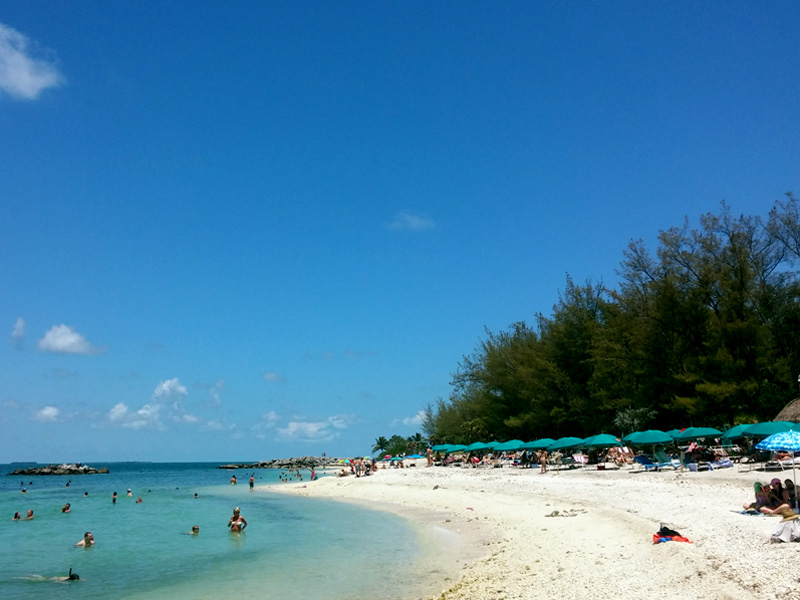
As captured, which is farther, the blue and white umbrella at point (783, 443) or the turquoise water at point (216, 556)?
the turquoise water at point (216, 556)

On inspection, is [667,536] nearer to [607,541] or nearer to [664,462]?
[607,541]

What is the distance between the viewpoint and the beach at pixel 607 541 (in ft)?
28.0

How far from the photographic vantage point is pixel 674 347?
37969mm

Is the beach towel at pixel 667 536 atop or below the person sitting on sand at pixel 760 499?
below

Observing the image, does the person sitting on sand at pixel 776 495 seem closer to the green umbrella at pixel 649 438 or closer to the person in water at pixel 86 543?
the green umbrella at pixel 649 438

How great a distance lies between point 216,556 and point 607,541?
11664 millimetres

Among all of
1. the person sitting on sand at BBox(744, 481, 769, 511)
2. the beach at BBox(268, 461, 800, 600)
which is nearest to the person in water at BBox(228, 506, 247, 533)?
the beach at BBox(268, 461, 800, 600)

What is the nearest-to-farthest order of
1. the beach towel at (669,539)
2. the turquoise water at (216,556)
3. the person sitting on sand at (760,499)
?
the beach towel at (669,539) → the person sitting on sand at (760,499) → the turquoise water at (216,556)

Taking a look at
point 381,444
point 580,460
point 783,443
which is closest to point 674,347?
point 580,460

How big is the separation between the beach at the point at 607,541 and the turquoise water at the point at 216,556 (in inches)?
57.9

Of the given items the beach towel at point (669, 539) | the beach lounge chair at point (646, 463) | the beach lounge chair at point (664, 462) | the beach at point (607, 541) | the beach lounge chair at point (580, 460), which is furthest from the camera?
the beach lounge chair at point (580, 460)

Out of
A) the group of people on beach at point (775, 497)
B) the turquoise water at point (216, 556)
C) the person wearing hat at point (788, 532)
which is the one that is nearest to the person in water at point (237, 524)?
the turquoise water at point (216, 556)

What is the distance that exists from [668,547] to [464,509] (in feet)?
48.1

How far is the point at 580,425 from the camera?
45188mm
